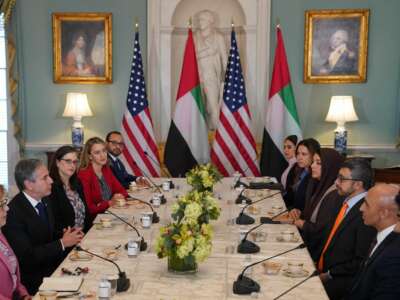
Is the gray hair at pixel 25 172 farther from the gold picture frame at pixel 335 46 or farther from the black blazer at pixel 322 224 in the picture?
the gold picture frame at pixel 335 46

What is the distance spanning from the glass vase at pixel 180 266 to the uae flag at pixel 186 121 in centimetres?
405

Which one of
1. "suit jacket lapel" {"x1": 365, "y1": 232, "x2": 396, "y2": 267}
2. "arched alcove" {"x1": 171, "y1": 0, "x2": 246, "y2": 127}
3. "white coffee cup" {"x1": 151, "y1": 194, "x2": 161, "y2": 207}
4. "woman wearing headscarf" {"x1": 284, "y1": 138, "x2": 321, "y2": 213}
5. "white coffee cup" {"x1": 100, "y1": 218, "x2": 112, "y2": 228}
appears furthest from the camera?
"arched alcove" {"x1": 171, "y1": 0, "x2": 246, "y2": 127}

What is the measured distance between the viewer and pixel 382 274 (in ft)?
8.00

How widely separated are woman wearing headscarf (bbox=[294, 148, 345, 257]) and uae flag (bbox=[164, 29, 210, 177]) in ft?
8.33

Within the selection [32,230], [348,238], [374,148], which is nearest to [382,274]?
[348,238]

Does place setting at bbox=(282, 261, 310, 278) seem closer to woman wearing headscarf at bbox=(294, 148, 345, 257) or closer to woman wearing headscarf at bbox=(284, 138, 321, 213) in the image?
woman wearing headscarf at bbox=(294, 148, 345, 257)

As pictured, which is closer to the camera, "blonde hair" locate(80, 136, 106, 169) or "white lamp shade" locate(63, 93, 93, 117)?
"blonde hair" locate(80, 136, 106, 169)

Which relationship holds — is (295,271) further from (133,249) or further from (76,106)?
(76,106)

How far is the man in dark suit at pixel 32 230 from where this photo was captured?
3.17m

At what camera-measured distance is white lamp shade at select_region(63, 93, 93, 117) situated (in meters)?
6.70

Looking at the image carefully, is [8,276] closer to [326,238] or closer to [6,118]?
[326,238]

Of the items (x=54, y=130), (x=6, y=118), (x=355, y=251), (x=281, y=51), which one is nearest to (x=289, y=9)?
(x=281, y=51)

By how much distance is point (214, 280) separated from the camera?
2.65m

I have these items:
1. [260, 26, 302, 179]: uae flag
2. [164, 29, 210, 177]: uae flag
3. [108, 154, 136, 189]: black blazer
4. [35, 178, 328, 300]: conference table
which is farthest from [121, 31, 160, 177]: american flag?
[35, 178, 328, 300]: conference table
